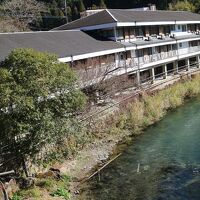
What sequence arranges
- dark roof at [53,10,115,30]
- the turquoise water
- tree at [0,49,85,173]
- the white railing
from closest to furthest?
tree at [0,49,85,173] → the turquoise water → dark roof at [53,10,115,30] → the white railing

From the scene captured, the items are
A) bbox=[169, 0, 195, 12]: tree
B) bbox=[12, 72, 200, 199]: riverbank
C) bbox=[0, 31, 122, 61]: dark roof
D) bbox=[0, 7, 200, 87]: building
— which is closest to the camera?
bbox=[12, 72, 200, 199]: riverbank

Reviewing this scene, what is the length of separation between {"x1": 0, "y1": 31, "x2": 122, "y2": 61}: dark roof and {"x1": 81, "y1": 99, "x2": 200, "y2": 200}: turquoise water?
734cm

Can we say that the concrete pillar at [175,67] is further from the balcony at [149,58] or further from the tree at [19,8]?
the tree at [19,8]

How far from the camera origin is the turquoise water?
54.6 ft

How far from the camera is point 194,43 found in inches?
1913

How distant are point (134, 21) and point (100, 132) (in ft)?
48.3

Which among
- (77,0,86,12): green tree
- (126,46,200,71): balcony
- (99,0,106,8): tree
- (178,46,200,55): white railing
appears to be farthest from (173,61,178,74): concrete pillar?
(77,0,86,12): green tree

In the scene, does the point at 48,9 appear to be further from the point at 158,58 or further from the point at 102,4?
the point at 158,58

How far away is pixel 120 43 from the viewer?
110ft

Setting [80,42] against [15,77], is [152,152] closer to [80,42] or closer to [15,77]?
[15,77]

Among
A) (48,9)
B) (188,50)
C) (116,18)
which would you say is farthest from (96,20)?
(48,9)

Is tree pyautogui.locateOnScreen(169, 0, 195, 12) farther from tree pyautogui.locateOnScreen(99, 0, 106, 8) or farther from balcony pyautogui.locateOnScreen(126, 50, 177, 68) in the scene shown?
balcony pyautogui.locateOnScreen(126, 50, 177, 68)

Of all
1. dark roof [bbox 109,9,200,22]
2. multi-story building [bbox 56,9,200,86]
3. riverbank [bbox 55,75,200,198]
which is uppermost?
dark roof [bbox 109,9,200,22]

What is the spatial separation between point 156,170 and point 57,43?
12783 mm
